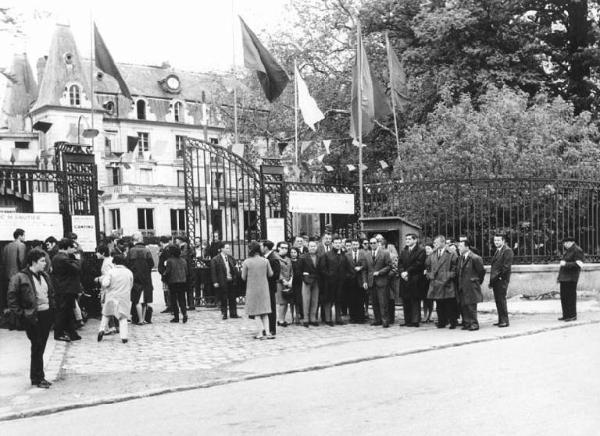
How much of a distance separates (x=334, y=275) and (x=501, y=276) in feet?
10.9

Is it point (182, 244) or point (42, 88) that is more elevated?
point (42, 88)

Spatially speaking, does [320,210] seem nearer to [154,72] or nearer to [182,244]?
[182,244]

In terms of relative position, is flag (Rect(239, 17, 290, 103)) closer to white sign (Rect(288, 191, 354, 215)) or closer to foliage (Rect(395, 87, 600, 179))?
white sign (Rect(288, 191, 354, 215))

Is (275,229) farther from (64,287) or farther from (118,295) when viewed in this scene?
(64,287)

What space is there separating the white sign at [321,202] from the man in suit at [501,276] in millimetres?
5495

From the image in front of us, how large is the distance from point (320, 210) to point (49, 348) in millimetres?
8149

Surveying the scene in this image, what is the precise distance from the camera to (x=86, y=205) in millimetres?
15742

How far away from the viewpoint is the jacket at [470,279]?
1348 centimetres

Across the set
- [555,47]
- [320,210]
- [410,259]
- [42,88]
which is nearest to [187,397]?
[410,259]

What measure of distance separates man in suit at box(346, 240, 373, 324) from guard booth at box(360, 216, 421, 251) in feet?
4.93

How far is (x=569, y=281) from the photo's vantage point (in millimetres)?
14102

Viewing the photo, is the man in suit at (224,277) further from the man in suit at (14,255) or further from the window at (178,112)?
the window at (178,112)

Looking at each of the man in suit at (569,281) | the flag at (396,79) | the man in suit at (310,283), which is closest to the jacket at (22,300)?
the man in suit at (310,283)

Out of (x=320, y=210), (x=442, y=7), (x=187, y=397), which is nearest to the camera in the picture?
(x=187, y=397)
